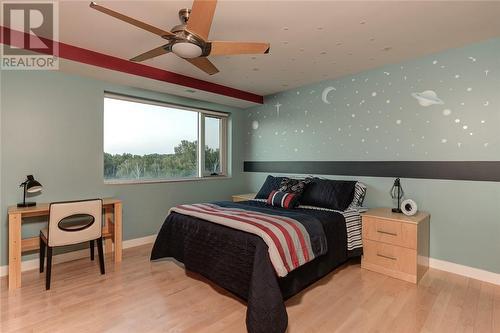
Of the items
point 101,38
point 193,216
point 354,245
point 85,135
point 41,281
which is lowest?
point 41,281

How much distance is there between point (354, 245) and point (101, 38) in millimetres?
3393

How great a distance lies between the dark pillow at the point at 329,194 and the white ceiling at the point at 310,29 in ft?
4.97

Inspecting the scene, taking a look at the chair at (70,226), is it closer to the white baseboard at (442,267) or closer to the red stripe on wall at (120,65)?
the white baseboard at (442,267)

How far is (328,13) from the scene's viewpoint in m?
2.08

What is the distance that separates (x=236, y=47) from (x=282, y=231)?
1.52m

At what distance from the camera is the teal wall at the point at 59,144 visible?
2.72 meters

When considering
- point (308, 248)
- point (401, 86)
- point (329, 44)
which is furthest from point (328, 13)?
point (308, 248)

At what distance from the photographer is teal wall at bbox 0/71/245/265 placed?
2719 mm

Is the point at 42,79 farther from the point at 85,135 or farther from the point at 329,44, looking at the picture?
the point at 329,44

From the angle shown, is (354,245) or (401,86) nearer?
(354,245)

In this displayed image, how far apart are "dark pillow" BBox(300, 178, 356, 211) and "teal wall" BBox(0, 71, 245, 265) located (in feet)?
7.31

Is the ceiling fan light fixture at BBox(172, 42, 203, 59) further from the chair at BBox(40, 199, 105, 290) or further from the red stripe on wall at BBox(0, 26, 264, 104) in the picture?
the chair at BBox(40, 199, 105, 290)

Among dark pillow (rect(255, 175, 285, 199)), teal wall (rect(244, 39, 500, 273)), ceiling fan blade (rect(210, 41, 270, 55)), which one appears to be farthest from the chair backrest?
teal wall (rect(244, 39, 500, 273))

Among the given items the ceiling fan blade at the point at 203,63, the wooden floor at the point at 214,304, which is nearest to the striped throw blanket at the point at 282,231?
the wooden floor at the point at 214,304
